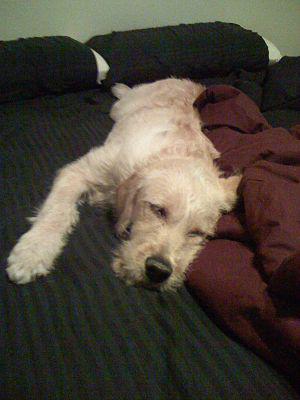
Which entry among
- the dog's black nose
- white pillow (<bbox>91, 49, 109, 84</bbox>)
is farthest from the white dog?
white pillow (<bbox>91, 49, 109, 84</bbox>)

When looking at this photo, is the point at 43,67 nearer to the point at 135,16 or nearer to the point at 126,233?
the point at 135,16

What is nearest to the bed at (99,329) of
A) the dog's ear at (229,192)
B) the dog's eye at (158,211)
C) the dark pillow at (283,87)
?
the dog's eye at (158,211)

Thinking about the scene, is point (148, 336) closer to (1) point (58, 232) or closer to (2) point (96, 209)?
(1) point (58, 232)

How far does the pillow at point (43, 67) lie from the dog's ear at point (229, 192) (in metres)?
1.56

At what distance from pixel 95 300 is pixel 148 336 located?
0.21 metres

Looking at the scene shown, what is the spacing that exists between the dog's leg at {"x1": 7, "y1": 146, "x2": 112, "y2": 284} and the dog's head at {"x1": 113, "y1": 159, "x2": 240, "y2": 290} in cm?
24

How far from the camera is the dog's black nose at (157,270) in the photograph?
45.8 inches

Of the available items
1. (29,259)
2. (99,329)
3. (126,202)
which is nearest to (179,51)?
(126,202)

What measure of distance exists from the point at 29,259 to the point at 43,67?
1.70 meters

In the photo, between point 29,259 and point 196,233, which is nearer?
point 29,259

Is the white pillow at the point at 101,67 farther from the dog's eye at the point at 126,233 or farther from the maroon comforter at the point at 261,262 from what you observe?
the dog's eye at the point at 126,233

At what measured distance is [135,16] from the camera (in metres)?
3.07

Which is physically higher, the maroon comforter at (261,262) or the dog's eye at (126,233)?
the maroon comforter at (261,262)

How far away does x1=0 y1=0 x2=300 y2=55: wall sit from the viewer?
252 cm
